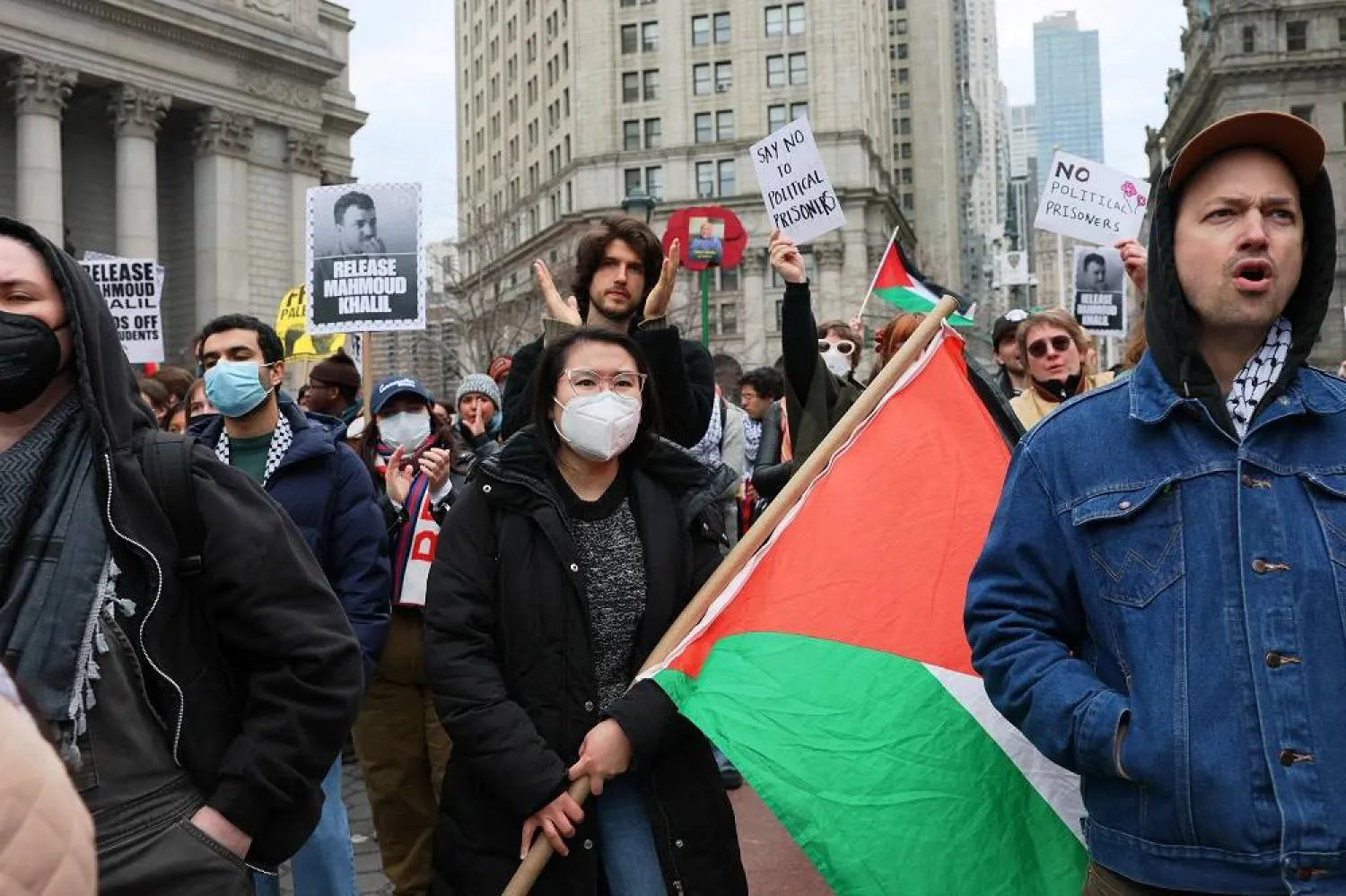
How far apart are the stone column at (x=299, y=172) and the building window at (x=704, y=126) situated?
109 feet

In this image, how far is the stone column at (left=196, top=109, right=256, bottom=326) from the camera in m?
37.5

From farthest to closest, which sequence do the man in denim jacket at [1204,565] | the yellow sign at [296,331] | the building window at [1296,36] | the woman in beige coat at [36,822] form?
the building window at [1296,36], the yellow sign at [296,331], the man in denim jacket at [1204,565], the woman in beige coat at [36,822]

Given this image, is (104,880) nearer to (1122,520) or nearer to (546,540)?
(546,540)

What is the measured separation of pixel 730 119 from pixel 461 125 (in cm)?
3950

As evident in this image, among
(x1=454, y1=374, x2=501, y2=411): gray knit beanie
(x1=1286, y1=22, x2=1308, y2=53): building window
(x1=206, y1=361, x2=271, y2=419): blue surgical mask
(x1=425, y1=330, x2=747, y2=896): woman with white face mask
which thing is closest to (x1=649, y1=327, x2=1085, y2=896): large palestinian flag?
(x1=425, y1=330, x2=747, y2=896): woman with white face mask

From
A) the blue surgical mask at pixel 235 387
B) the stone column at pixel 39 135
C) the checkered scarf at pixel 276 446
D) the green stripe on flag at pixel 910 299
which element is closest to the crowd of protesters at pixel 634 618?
the checkered scarf at pixel 276 446

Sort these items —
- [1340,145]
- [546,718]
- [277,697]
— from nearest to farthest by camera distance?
[277,697] → [546,718] → [1340,145]

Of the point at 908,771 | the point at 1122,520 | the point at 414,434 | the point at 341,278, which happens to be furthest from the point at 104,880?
the point at 341,278

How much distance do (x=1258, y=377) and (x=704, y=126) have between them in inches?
2760

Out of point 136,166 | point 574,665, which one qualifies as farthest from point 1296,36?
point 574,665

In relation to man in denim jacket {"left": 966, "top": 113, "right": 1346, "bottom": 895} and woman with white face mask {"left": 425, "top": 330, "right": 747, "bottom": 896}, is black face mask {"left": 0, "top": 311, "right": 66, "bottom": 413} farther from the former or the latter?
man in denim jacket {"left": 966, "top": 113, "right": 1346, "bottom": 895}

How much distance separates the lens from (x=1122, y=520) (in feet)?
7.30

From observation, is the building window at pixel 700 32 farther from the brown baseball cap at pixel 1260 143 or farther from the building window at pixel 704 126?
the brown baseball cap at pixel 1260 143

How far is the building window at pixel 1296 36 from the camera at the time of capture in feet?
204
